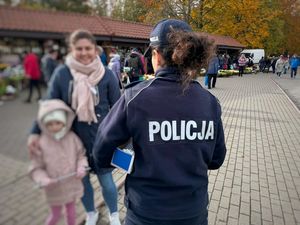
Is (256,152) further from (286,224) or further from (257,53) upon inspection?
(257,53)

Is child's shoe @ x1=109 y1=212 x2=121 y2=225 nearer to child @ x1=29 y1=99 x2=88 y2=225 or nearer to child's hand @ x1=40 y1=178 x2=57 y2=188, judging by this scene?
child @ x1=29 y1=99 x2=88 y2=225

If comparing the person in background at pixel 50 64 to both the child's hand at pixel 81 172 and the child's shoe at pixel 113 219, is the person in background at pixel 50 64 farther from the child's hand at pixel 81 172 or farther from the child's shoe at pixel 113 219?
the child's shoe at pixel 113 219

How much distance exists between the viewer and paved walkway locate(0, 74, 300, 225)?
94 centimetres

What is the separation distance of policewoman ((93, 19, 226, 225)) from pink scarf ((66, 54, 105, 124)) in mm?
285

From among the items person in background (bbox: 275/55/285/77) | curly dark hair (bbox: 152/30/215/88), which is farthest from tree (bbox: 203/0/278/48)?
curly dark hair (bbox: 152/30/215/88)

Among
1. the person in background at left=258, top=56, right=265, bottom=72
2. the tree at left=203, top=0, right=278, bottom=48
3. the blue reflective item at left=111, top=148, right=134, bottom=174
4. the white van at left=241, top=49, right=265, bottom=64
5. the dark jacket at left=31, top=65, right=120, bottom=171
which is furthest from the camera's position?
the white van at left=241, top=49, right=265, bottom=64

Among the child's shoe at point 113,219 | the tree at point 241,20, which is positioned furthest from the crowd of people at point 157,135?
the tree at point 241,20

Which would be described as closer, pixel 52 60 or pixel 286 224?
pixel 52 60

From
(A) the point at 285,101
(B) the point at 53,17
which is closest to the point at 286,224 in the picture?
(B) the point at 53,17

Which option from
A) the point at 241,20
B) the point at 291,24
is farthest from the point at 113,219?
the point at 291,24

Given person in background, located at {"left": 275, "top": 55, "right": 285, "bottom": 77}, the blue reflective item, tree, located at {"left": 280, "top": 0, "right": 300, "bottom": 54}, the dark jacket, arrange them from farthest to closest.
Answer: tree, located at {"left": 280, "top": 0, "right": 300, "bottom": 54}, person in background, located at {"left": 275, "top": 55, "right": 285, "bottom": 77}, the blue reflective item, the dark jacket

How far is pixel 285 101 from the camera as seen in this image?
11180 millimetres

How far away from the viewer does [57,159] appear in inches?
39.4

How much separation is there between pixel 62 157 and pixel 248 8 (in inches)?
1062
